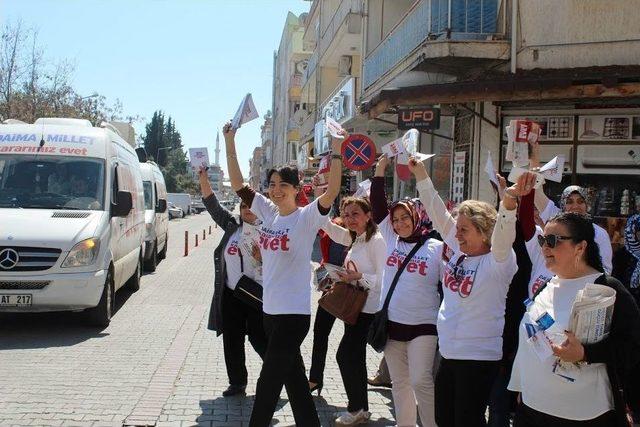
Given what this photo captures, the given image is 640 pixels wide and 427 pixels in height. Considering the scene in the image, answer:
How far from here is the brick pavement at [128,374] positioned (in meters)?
5.19

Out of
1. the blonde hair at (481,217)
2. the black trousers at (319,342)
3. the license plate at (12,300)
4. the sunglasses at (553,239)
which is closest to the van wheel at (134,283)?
the license plate at (12,300)

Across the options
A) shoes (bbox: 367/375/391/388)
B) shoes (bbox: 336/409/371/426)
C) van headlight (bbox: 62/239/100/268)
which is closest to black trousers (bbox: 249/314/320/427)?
shoes (bbox: 336/409/371/426)

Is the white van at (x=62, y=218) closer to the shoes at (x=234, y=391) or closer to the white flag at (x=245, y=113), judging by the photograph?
the shoes at (x=234, y=391)

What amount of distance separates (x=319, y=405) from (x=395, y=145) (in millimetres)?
2396

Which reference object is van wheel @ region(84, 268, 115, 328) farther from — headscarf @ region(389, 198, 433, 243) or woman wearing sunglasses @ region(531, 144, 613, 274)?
woman wearing sunglasses @ region(531, 144, 613, 274)

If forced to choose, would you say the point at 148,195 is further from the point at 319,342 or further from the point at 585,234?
the point at 585,234

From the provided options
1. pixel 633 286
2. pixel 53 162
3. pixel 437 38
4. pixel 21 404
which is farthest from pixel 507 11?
pixel 21 404

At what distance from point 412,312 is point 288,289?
0.87m

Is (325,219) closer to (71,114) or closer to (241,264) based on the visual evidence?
(241,264)

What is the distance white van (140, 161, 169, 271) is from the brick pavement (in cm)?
510

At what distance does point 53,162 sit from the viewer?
8953 millimetres

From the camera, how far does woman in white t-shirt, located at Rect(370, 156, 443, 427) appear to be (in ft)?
14.5

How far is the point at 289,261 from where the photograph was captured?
14.5 ft

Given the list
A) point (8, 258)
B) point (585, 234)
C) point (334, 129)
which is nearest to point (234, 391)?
point (334, 129)
